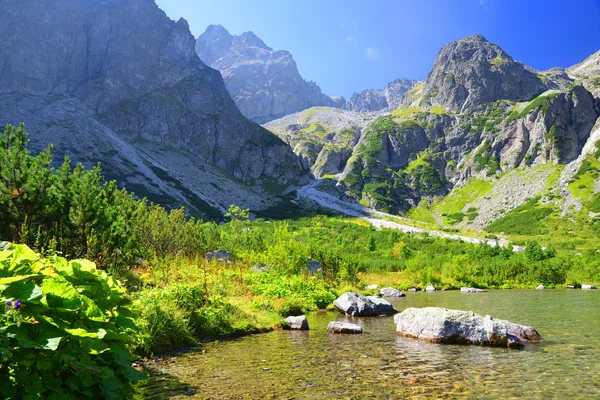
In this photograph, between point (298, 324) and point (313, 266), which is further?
point (313, 266)

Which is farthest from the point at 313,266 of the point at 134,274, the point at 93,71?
the point at 93,71

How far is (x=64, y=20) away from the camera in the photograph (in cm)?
17975

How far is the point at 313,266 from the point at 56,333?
34.3 m

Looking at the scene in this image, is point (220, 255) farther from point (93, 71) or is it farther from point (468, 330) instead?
point (93, 71)

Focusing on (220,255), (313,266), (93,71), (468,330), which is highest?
(93,71)

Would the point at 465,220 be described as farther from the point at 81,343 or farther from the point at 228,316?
the point at 81,343

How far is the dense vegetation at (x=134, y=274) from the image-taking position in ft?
Result: 16.5

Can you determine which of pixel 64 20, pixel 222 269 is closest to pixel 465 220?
pixel 222 269

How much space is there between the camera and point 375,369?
1128cm

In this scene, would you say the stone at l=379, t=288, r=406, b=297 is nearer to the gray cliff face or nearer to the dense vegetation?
the dense vegetation

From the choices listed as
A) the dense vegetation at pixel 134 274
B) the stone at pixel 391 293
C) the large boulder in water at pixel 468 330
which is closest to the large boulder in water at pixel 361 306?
the dense vegetation at pixel 134 274

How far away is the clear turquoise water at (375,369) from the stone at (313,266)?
793 inches

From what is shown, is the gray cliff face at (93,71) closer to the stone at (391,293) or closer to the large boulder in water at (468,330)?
the stone at (391,293)

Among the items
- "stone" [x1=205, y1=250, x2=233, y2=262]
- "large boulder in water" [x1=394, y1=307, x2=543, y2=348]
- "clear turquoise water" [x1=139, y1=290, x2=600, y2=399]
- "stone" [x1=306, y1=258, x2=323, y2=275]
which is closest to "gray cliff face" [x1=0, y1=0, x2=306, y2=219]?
"stone" [x1=205, y1=250, x2=233, y2=262]
